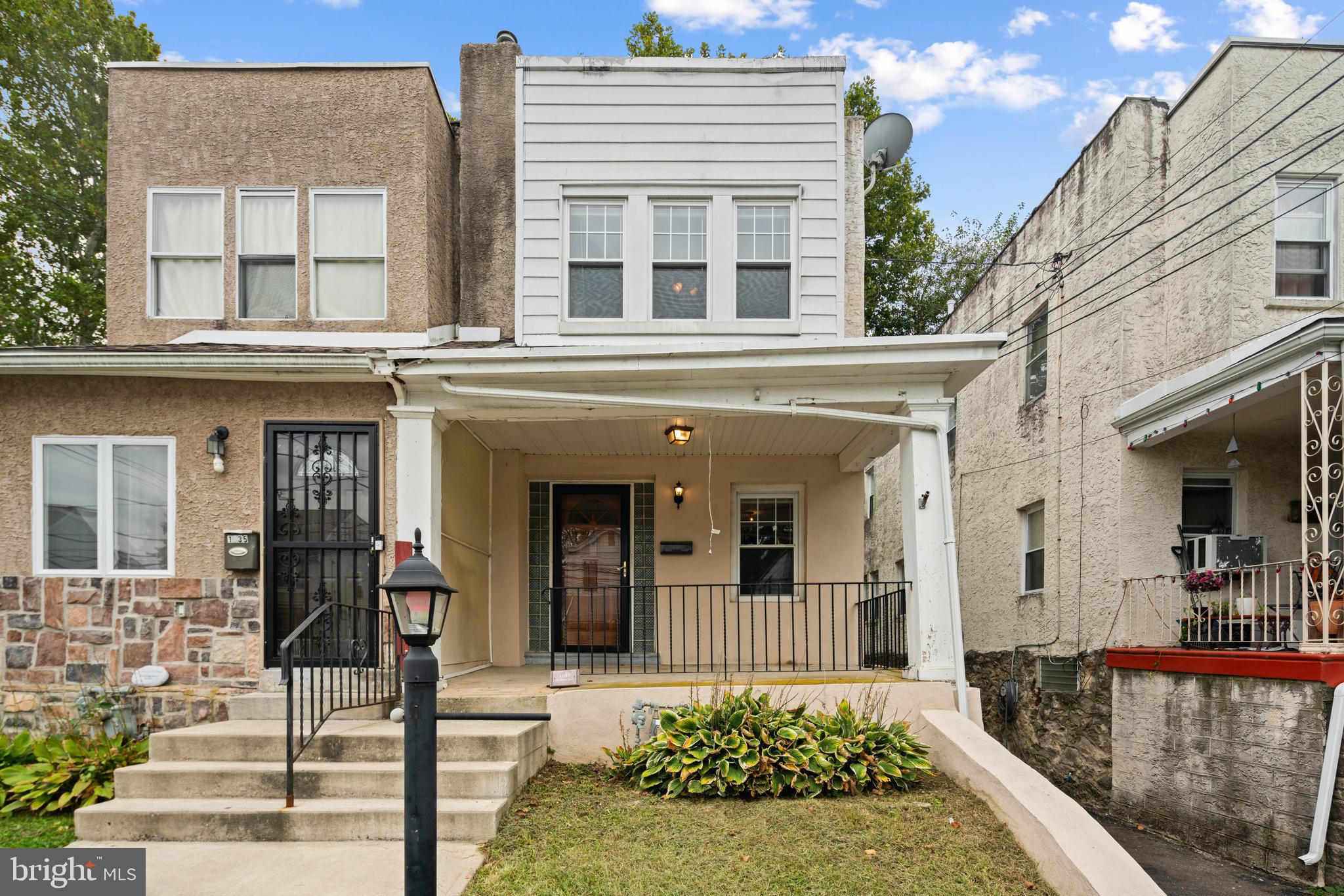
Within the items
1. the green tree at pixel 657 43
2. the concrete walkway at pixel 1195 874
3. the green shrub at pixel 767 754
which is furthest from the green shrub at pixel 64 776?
the green tree at pixel 657 43

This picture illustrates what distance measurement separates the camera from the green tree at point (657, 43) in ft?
59.0

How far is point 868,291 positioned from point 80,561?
1669 cm

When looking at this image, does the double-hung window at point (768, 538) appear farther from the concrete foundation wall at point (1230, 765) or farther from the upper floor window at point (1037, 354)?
the upper floor window at point (1037, 354)

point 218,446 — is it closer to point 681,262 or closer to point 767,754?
point 681,262

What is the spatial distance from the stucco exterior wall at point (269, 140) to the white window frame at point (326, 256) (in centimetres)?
4

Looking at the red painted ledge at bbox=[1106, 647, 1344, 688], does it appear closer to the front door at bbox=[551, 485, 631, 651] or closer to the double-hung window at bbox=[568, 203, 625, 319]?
the front door at bbox=[551, 485, 631, 651]

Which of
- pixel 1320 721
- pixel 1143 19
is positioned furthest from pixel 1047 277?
pixel 1320 721

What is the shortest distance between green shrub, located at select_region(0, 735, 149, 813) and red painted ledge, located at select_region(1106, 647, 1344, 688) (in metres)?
8.50

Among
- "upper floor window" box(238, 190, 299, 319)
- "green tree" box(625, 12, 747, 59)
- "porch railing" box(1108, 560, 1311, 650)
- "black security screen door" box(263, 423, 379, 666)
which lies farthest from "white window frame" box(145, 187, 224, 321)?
"green tree" box(625, 12, 747, 59)

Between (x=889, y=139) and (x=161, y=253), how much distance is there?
25.1 ft

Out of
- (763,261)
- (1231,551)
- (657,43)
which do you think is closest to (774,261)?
(763,261)

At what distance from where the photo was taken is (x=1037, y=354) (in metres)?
12.0

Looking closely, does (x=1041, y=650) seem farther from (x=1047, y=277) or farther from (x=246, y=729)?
(x=246, y=729)

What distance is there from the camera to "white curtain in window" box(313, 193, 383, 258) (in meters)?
7.77
